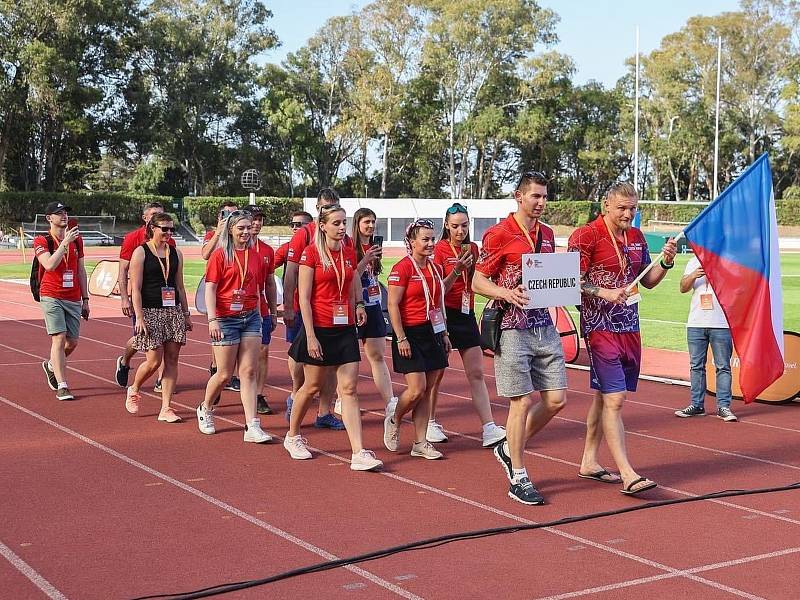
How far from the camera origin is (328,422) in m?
9.46

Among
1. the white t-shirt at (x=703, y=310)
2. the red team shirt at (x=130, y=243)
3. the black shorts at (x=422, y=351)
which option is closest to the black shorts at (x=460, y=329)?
the black shorts at (x=422, y=351)

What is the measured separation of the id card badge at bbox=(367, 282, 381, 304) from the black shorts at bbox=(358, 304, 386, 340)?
0.06 m

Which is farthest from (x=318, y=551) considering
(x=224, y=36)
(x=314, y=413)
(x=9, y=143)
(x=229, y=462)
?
(x=224, y=36)

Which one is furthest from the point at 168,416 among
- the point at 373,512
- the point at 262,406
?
the point at 373,512

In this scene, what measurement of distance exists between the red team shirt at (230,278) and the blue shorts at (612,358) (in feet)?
9.72

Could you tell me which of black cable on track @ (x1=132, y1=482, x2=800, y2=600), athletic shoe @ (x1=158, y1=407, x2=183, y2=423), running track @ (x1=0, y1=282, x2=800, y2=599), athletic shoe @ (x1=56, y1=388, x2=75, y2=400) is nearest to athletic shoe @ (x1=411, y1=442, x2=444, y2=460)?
running track @ (x1=0, y1=282, x2=800, y2=599)

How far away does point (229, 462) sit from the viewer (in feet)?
26.2

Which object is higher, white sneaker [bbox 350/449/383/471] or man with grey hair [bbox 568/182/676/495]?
man with grey hair [bbox 568/182/676/495]

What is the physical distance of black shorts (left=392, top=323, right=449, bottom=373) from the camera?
26.9 ft

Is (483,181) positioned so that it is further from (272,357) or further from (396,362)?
(396,362)

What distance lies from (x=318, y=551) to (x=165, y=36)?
68315 mm

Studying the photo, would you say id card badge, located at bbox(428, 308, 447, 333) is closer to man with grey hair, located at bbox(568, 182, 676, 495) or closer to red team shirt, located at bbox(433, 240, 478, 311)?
red team shirt, located at bbox(433, 240, 478, 311)

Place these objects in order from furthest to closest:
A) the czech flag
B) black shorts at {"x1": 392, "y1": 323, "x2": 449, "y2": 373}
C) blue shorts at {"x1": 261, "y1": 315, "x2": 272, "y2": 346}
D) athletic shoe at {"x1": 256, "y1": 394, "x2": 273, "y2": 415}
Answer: athletic shoe at {"x1": 256, "y1": 394, "x2": 273, "y2": 415}
blue shorts at {"x1": 261, "y1": 315, "x2": 272, "y2": 346}
black shorts at {"x1": 392, "y1": 323, "x2": 449, "y2": 373}
the czech flag

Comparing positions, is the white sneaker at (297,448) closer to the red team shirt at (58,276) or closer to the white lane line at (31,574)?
→ the white lane line at (31,574)
